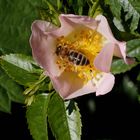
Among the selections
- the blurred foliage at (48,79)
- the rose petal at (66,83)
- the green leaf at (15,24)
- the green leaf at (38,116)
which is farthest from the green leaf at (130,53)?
the green leaf at (15,24)

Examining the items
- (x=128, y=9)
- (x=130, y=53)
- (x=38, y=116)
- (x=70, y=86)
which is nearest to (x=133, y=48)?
(x=130, y=53)

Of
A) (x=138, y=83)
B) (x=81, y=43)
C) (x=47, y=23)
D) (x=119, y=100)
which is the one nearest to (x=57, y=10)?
(x=47, y=23)

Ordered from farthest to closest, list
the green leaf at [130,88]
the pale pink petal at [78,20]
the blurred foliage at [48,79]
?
the green leaf at [130,88]
the blurred foliage at [48,79]
the pale pink petal at [78,20]

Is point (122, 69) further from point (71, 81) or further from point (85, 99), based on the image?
point (85, 99)

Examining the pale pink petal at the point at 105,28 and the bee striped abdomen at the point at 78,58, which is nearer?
the pale pink petal at the point at 105,28

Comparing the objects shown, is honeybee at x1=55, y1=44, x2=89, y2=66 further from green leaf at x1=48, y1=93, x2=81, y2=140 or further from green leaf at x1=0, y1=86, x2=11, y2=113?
green leaf at x1=0, y1=86, x2=11, y2=113

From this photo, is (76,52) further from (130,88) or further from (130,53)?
(130,88)

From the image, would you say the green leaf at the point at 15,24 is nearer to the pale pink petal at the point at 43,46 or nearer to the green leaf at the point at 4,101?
the green leaf at the point at 4,101

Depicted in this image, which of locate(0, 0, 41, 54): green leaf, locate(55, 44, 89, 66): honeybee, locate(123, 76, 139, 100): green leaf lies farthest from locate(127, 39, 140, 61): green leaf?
locate(0, 0, 41, 54): green leaf
